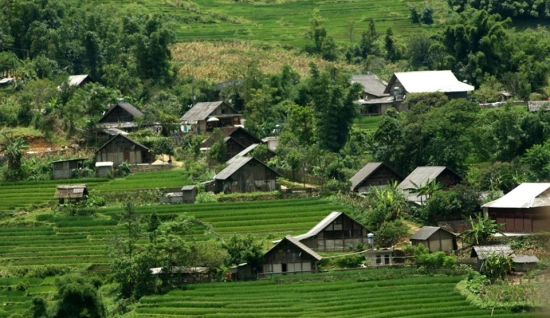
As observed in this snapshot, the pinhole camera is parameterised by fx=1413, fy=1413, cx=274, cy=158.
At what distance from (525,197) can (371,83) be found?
113ft

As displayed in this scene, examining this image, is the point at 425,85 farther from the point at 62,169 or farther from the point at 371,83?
the point at 62,169

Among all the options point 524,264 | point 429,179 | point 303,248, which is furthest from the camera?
point 429,179

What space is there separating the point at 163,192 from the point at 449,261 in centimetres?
2031

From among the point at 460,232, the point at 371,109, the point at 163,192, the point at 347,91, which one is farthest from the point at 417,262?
the point at 371,109

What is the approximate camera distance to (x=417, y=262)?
203 ft

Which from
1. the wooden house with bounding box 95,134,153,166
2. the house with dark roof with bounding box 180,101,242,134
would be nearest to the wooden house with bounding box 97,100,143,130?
the house with dark roof with bounding box 180,101,242,134

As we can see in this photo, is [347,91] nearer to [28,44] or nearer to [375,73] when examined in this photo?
[375,73]

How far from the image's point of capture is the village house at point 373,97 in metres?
95.1

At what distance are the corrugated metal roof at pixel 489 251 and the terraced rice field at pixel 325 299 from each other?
73.3 inches

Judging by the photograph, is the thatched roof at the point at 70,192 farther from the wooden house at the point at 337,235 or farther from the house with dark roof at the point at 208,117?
the house with dark roof at the point at 208,117

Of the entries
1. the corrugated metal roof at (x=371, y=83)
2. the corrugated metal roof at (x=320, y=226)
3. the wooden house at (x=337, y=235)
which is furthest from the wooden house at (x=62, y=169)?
the corrugated metal roof at (x=371, y=83)

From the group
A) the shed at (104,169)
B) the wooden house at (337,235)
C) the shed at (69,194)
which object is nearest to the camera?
the wooden house at (337,235)

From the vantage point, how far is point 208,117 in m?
91.4

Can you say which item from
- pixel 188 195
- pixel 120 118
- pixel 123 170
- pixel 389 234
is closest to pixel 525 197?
pixel 389 234
